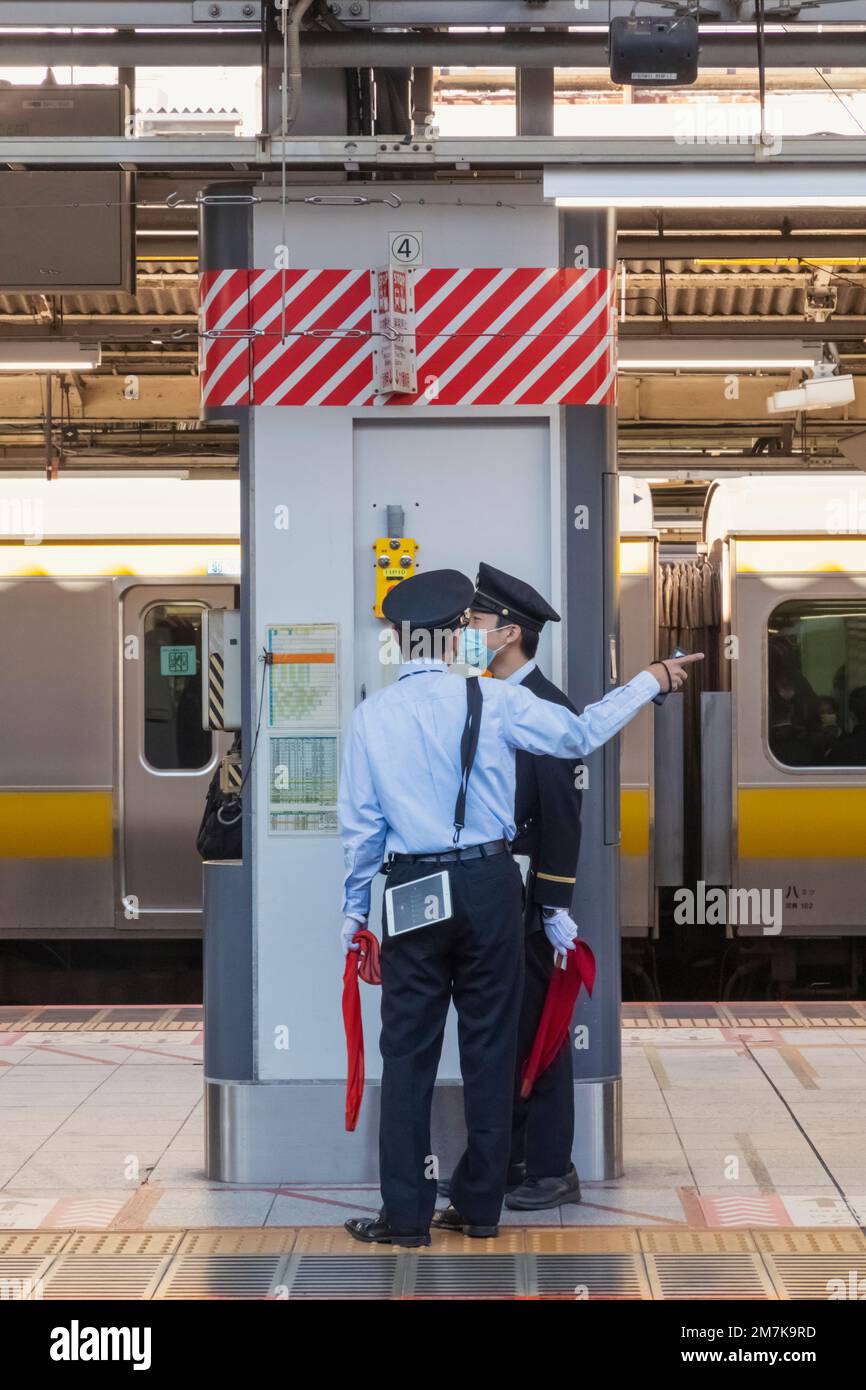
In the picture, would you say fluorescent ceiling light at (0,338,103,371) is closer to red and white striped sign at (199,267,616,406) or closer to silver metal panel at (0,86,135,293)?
silver metal panel at (0,86,135,293)

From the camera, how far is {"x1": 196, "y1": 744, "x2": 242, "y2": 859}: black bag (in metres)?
5.75

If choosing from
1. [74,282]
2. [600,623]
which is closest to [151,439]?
[74,282]

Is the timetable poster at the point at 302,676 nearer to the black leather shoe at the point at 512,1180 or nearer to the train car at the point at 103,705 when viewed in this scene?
the black leather shoe at the point at 512,1180

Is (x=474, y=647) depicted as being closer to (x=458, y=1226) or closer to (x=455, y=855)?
(x=455, y=855)

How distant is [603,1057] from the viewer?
18.8ft

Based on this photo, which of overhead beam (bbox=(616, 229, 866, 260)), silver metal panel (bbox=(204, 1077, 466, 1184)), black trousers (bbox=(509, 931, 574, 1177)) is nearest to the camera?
black trousers (bbox=(509, 931, 574, 1177))

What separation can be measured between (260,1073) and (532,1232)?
1087 mm

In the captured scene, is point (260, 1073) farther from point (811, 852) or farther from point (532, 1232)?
point (811, 852)

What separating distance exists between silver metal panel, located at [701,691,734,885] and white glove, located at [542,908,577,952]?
436 cm

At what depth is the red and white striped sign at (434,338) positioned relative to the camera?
5.69 m

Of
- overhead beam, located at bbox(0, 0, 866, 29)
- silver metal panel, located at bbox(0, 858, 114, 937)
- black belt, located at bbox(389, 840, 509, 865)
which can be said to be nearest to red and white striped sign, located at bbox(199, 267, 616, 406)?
overhead beam, located at bbox(0, 0, 866, 29)

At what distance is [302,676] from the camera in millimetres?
5703

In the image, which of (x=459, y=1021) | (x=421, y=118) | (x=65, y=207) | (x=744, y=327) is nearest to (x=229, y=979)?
(x=459, y=1021)

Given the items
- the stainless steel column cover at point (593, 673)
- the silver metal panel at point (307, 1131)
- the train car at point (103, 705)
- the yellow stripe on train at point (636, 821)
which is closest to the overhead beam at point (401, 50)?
the stainless steel column cover at point (593, 673)
